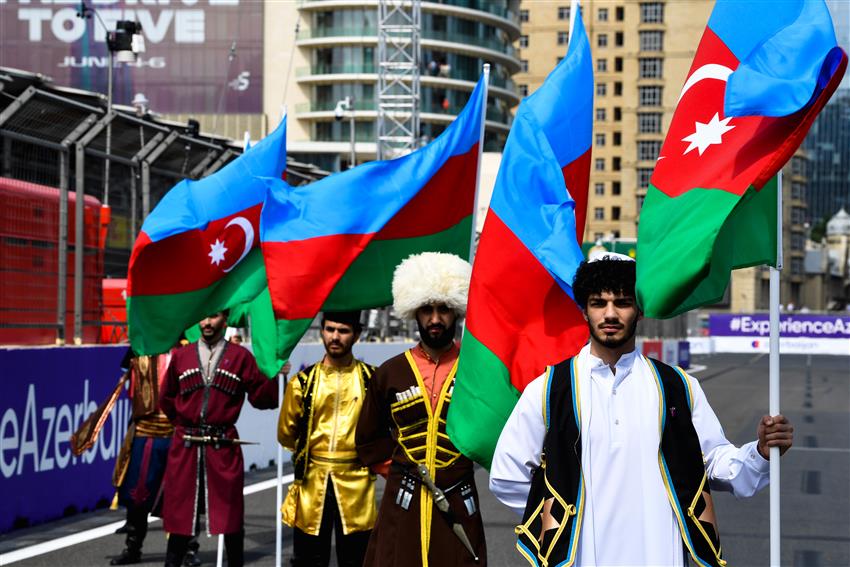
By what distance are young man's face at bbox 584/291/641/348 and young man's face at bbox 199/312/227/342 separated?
4.43 metres

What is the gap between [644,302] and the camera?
439cm

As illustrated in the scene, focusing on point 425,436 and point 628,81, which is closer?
point 425,436

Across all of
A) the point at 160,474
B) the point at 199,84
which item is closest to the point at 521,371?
the point at 160,474

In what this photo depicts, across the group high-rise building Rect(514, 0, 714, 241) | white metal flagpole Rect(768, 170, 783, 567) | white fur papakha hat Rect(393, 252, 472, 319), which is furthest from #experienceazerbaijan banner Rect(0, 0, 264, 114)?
white metal flagpole Rect(768, 170, 783, 567)

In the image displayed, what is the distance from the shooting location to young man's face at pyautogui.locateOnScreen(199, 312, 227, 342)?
8.56 metres

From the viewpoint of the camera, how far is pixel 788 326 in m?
72.8

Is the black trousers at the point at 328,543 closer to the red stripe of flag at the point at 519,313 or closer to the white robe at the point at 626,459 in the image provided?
the red stripe of flag at the point at 519,313

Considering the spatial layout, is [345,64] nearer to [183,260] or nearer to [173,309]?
[183,260]

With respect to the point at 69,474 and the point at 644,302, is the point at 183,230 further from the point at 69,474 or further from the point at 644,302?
the point at 644,302

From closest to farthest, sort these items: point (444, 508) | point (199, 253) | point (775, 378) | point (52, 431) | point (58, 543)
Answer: point (775, 378), point (444, 508), point (199, 253), point (58, 543), point (52, 431)

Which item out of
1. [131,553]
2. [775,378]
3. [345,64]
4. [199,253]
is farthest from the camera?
[345,64]

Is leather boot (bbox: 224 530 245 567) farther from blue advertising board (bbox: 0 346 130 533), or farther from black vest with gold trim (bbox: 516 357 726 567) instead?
black vest with gold trim (bbox: 516 357 726 567)

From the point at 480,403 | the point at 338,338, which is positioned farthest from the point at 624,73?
the point at 480,403

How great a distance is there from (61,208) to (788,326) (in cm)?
6418
